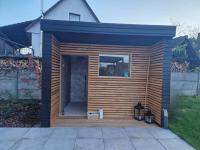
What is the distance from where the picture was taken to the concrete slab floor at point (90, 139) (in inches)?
181

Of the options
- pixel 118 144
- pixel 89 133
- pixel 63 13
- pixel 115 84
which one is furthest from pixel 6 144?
pixel 63 13

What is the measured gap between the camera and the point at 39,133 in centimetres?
545

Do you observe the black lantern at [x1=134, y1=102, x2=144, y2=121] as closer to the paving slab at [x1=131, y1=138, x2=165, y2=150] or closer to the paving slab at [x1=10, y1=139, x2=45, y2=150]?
the paving slab at [x1=131, y1=138, x2=165, y2=150]

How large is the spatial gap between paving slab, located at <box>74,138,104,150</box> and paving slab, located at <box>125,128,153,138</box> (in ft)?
3.14

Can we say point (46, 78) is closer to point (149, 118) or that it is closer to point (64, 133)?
point (64, 133)

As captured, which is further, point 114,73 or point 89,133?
point 114,73

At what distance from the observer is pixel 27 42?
61.3 ft

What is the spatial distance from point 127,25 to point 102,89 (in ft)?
8.34

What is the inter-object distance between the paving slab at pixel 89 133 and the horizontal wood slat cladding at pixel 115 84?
1580mm

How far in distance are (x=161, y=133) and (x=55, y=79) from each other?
3.51 m

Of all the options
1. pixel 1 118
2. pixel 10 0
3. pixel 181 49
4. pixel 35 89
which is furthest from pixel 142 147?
pixel 10 0

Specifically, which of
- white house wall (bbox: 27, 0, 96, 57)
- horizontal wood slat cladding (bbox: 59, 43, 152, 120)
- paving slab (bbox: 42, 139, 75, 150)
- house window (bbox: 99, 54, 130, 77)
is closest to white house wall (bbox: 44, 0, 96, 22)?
white house wall (bbox: 27, 0, 96, 57)

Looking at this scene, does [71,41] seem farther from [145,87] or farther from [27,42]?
[27,42]

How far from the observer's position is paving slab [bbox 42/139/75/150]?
449 cm
